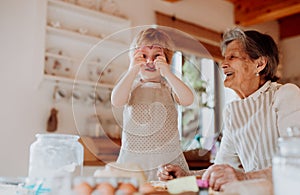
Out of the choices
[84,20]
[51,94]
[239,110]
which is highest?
[84,20]

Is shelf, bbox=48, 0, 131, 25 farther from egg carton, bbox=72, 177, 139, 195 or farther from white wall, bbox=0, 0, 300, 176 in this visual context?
egg carton, bbox=72, 177, 139, 195

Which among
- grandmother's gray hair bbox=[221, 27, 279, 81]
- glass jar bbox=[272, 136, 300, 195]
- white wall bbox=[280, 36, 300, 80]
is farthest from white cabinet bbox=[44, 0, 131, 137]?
white wall bbox=[280, 36, 300, 80]

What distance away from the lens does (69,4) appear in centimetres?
269

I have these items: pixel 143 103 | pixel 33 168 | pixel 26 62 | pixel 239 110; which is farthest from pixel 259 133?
pixel 26 62

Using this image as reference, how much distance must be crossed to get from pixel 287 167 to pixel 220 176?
142 mm

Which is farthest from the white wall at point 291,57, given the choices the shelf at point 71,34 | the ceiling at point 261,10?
the shelf at point 71,34

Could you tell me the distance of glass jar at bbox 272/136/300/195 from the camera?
1.60 feet

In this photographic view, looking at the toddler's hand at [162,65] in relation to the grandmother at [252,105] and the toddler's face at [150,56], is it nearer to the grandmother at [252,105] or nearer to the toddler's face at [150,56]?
the toddler's face at [150,56]

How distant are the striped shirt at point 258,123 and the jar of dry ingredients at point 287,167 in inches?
15.6

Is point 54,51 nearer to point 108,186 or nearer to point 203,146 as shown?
point 203,146

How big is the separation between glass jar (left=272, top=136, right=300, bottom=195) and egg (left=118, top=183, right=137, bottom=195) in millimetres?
187

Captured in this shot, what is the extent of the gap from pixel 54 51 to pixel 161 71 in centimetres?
195

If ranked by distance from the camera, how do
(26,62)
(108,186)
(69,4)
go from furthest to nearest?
(69,4) < (26,62) < (108,186)

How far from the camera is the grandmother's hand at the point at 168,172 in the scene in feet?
2.77
